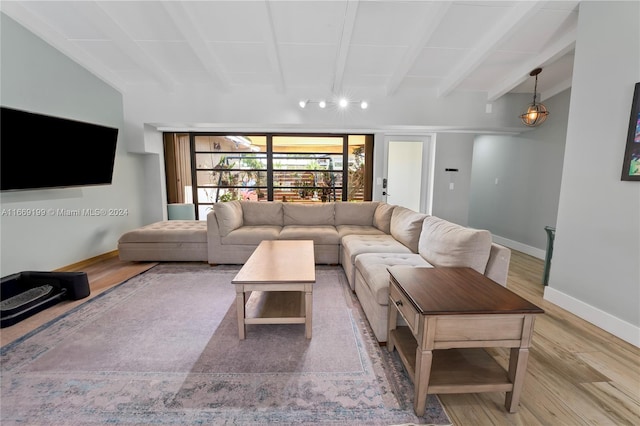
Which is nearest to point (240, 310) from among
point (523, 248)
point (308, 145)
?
point (308, 145)

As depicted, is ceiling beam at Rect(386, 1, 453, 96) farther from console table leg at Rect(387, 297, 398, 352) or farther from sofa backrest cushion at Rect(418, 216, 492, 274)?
console table leg at Rect(387, 297, 398, 352)

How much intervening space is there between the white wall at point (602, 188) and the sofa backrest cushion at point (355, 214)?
226 centimetres

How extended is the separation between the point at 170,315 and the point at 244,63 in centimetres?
309

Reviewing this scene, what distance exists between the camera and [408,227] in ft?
10.0

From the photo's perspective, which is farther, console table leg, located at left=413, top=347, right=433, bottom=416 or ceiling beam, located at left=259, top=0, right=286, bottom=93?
ceiling beam, located at left=259, top=0, right=286, bottom=93

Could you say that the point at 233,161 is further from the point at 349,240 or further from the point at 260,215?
the point at 349,240

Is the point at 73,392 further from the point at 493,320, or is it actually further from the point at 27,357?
the point at 493,320

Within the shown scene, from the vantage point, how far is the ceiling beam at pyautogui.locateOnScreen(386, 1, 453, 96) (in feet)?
8.40

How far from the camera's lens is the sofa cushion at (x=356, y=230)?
3787 mm

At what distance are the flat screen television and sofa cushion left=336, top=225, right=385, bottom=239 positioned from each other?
3231 millimetres

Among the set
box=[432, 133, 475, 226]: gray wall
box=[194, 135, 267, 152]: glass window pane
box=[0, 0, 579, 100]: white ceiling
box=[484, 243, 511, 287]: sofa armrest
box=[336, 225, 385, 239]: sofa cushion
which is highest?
box=[0, 0, 579, 100]: white ceiling

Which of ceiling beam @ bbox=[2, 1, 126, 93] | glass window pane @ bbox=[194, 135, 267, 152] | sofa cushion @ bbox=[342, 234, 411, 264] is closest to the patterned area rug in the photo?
sofa cushion @ bbox=[342, 234, 411, 264]

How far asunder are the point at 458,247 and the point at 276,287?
4.47ft

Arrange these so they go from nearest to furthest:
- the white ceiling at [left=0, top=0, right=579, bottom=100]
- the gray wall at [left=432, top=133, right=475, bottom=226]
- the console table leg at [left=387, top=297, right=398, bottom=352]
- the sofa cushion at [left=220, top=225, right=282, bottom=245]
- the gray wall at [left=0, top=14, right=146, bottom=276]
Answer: the console table leg at [left=387, top=297, right=398, bottom=352]
the white ceiling at [left=0, top=0, right=579, bottom=100]
the gray wall at [left=0, top=14, right=146, bottom=276]
the sofa cushion at [left=220, top=225, right=282, bottom=245]
the gray wall at [left=432, top=133, right=475, bottom=226]
